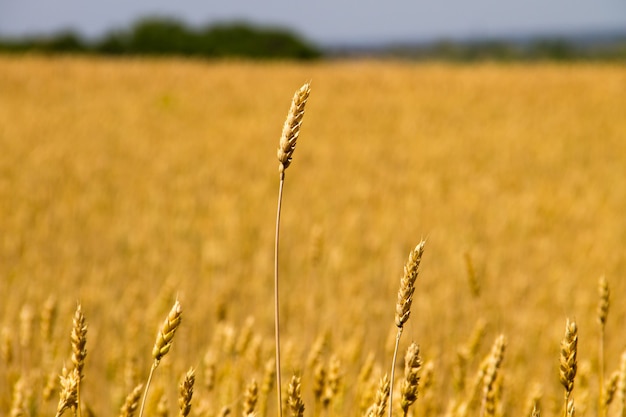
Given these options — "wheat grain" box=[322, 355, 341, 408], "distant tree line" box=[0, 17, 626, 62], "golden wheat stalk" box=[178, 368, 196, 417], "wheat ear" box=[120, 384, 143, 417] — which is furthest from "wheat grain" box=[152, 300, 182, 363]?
"distant tree line" box=[0, 17, 626, 62]

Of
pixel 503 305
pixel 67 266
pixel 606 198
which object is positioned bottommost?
pixel 67 266

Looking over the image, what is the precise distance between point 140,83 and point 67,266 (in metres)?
10.8

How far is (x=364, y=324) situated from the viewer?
138 inches

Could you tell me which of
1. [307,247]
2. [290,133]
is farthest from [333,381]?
[307,247]

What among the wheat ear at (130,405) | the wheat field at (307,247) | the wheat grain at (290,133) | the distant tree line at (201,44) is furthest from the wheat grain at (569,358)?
the distant tree line at (201,44)

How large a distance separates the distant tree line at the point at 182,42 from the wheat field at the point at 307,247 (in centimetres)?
2303

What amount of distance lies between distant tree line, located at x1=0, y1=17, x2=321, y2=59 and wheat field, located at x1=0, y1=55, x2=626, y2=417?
2303 centimetres

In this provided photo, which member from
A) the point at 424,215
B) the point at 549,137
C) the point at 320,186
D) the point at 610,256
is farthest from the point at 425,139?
the point at 610,256

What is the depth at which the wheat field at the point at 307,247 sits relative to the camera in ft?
6.50

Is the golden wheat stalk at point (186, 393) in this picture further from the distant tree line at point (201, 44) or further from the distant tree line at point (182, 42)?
the distant tree line at point (182, 42)

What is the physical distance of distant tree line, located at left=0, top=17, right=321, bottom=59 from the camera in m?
33.1

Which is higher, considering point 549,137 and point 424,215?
point 549,137

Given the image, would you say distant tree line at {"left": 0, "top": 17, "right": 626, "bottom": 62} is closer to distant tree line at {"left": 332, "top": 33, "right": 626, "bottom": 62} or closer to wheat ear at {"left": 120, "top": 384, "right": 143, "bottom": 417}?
distant tree line at {"left": 332, "top": 33, "right": 626, "bottom": 62}

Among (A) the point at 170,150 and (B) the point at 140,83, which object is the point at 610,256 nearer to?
(A) the point at 170,150
